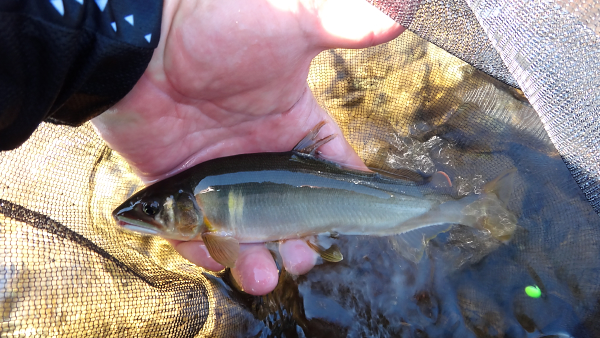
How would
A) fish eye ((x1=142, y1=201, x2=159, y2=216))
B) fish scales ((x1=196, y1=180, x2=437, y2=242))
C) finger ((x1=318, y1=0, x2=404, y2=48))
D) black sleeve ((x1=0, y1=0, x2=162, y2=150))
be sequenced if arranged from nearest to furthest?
black sleeve ((x1=0, y1=0, x2=162, y2=150)), finger ((x1=318, y1=0, x2=404, y2=48)), fish eye ((x1=142, y1=201, x2=159, y2=216)), fish scales ((x1=196, y1=180, x2=437, y2=242))

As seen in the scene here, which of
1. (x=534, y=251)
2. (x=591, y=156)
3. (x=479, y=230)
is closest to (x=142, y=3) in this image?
(x=591, y=156)

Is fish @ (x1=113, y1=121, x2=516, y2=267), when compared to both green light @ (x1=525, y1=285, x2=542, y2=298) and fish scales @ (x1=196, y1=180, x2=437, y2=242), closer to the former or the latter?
fish scales @ (x1=196, y1=180, x2=437, y2=242)

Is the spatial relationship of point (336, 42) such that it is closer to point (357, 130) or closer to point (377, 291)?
point (357, 130)

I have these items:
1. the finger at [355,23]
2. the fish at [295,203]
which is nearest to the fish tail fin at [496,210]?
the fish at [295,203]

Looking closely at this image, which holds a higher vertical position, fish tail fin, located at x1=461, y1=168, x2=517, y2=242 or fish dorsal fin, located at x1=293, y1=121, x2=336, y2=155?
fish dorsal fin, located at x1=293, y1=121, x2=336, y2=155

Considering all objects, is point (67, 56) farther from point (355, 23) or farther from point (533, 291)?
point (533, 291)

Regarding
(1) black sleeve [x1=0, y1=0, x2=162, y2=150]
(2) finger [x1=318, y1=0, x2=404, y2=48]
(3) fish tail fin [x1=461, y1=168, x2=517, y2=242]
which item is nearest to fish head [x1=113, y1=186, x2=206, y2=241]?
(1) black sleeve [x1=0, y1=0, x2=162, y2=150]

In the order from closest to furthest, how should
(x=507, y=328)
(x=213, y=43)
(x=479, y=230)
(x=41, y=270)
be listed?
(x=213, y=43) < (x=41, y=270) < (x=507, y=328) < (x=479, y=230)

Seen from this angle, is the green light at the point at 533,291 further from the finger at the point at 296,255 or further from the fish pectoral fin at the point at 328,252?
the finger at the point at 296,255
